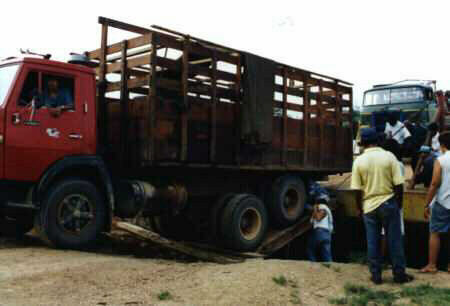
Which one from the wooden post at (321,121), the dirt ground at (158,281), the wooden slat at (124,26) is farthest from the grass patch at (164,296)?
the wooden post at (321,121)

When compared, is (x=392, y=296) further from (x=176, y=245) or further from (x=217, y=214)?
(x=176, y=245)

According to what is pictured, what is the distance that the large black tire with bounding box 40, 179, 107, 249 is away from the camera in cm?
615

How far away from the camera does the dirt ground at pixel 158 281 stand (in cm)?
431

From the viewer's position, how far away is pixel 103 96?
294 inches

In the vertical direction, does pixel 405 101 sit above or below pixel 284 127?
above

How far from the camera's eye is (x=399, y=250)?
531 centimetres

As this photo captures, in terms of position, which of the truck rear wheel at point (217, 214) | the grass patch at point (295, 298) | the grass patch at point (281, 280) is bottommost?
the grass patch at point (295, 298)

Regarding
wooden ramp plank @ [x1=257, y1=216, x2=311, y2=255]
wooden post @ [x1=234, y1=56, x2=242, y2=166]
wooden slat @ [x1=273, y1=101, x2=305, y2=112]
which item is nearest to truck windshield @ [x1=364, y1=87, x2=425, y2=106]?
wooden slat @ [x1=273, y1=101, x2=305, y2=112]

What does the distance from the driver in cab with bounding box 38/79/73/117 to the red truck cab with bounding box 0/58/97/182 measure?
34 millimetres

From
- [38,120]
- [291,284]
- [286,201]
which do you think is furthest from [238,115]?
[291,284]

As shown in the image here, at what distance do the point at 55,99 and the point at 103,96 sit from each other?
115 cm

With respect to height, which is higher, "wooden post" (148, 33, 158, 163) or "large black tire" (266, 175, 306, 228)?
"wooden post" (148, 33, 158, 163)

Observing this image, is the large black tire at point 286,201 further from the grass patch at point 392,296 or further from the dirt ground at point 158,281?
the grass patch at point 392,296

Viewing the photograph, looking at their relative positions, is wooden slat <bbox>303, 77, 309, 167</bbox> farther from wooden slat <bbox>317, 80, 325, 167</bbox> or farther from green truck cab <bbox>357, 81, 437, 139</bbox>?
green truck cab <bbox>357, 81, 437, 139</bbox>
